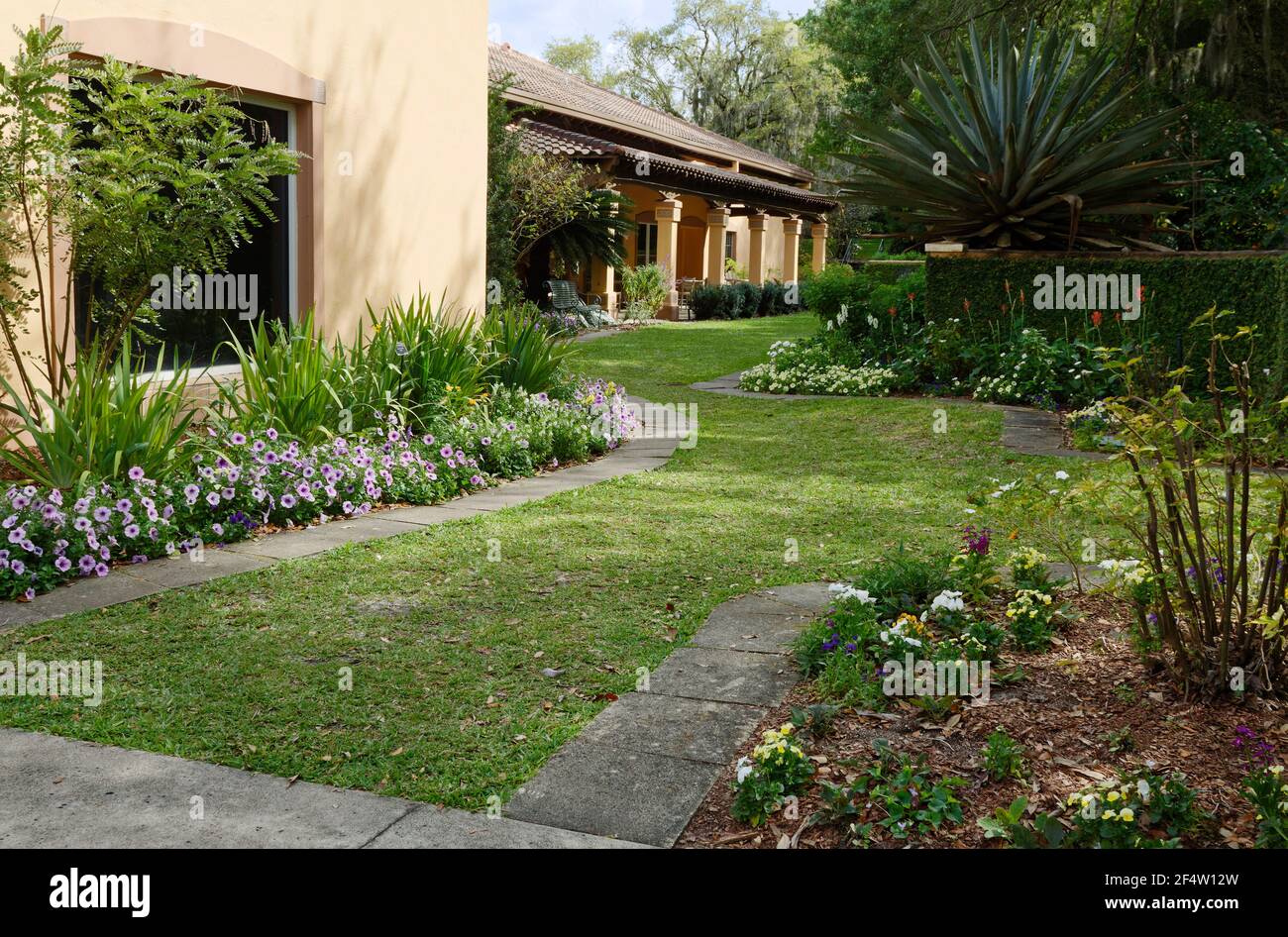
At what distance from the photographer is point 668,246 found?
2284 centimetres

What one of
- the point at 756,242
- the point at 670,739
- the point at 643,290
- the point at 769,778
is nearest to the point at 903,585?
the point at 670,739

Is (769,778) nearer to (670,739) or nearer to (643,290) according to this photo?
(670,739)

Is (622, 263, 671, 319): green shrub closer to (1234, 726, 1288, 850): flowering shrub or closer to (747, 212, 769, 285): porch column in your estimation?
(747, 212, 769, 285): porch column

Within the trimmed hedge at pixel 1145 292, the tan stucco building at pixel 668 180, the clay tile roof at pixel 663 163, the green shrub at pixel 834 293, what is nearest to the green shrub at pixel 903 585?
the trimmed hedge at pixel 1145 292

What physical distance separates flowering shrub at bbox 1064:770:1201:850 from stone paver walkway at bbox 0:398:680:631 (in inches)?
142

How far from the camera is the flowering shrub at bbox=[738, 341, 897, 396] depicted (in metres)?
11.2

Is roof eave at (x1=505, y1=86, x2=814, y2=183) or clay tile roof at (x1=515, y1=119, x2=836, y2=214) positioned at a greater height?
roof eave at (x1=505, y1=86, x2=814, y2=183)

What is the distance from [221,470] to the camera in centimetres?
559

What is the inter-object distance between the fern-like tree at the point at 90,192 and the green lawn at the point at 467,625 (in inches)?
77.4

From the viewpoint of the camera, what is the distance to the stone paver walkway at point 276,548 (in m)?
4.50

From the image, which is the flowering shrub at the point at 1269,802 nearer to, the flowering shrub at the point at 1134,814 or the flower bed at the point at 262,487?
the flowering shrub at the point at 1134,814

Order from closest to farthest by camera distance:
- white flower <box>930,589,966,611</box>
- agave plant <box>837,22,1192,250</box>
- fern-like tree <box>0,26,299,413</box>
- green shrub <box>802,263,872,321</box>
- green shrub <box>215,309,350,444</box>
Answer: white flower <box>930,589,966,611</box> → fern-like tree <box>0,26,299,413</box> → green shrub <box>215,309,350,444</box> → agave plant <box>837,22,1192,250</box> → green shrub <box>802,263,872,321</box>

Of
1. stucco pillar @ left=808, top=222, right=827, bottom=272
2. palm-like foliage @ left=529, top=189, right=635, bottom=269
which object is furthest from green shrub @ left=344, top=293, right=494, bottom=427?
stucco pillar @ left=808, top=222, right=827, bottom=272
